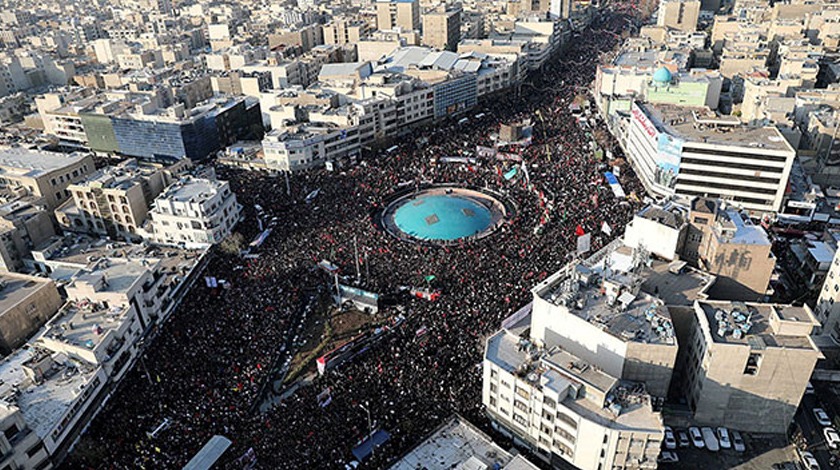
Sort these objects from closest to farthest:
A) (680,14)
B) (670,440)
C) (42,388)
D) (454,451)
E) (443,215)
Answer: (454,451) → (670,440) → (42,388) → (443,215) → (680,14)

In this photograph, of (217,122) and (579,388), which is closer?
(579,388)

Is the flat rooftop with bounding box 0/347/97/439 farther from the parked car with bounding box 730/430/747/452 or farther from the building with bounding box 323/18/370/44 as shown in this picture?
the building with bounding box 323/18/370/44

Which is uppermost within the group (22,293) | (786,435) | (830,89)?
(830,89)

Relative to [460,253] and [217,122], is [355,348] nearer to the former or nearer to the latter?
[460,253]

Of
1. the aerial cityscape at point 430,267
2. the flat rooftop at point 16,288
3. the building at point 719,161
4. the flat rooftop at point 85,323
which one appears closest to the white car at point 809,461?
the aerial cityscape at point 430,267

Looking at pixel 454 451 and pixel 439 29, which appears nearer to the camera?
pixel 454 451

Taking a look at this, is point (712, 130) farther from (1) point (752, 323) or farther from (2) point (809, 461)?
(2) point (809, 461)

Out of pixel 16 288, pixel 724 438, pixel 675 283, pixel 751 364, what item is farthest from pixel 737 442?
pixel 16 288

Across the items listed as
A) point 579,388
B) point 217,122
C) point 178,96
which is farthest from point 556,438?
point 178,96
